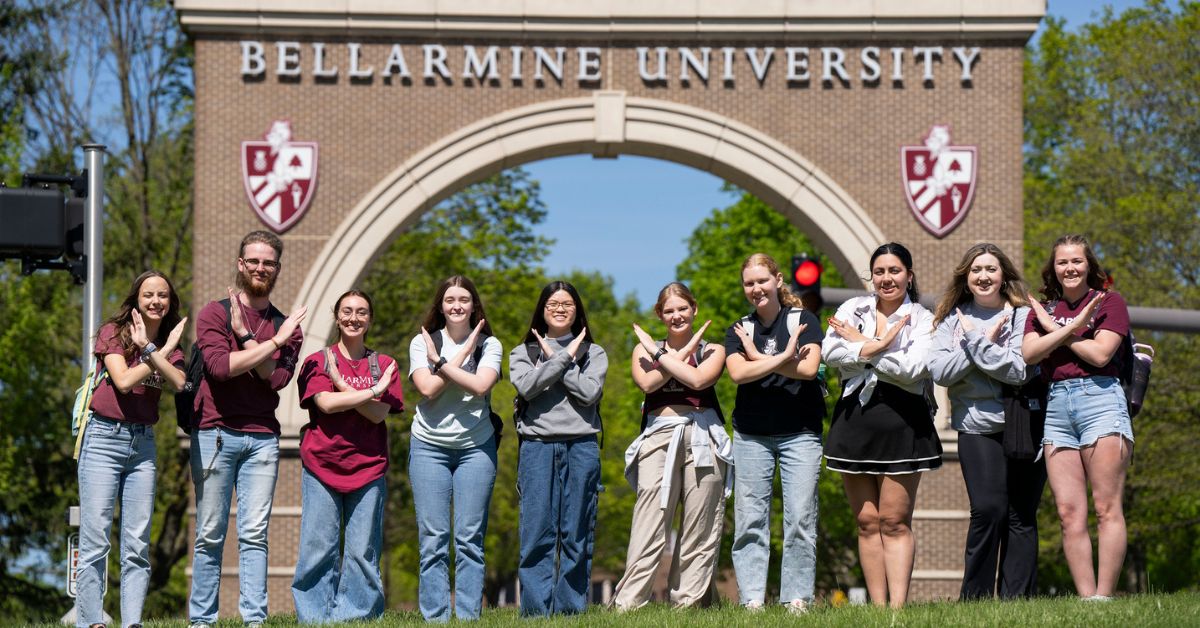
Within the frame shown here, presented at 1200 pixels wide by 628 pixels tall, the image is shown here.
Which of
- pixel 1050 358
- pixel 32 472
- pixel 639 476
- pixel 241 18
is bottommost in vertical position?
pixel 32 472

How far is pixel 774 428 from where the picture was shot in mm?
8586

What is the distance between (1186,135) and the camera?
2734 cm

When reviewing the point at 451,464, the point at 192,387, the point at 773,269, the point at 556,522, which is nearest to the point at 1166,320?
the point at 773,269

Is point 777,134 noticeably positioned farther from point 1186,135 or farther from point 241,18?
point 1186,135

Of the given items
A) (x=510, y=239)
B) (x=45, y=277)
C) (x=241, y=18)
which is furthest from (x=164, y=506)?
(x=241, y=18)

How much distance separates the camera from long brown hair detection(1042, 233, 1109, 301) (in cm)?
831

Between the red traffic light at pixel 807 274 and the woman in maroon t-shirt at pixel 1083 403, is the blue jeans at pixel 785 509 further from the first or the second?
the red traffic light at pixel 807 274

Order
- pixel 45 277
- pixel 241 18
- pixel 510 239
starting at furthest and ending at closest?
pixel 510 239
pixel 45 277
pixel 241 18

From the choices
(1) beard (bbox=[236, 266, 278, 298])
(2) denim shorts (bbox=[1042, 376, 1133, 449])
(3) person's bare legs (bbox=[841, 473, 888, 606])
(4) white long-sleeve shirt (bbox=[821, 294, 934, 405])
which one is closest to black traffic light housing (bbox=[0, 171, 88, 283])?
(1) beard (bbox=[236, 266, 278, 298])

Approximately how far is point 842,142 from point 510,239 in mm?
14560

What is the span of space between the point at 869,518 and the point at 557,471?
179 centimetres

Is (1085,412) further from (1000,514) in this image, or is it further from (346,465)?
(346,465)

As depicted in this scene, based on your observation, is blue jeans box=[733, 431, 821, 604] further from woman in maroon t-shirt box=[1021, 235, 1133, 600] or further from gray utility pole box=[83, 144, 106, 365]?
gray utility pole box=[83, 144, 106, 365]

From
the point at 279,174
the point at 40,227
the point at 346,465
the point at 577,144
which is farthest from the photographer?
the point at 577,144
